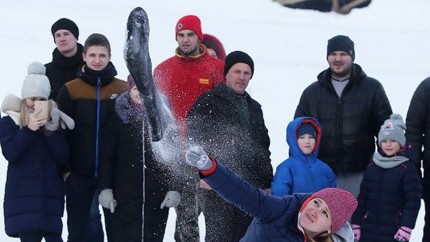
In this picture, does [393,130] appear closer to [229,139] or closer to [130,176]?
[229,139]

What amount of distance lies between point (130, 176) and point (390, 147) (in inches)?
69.0

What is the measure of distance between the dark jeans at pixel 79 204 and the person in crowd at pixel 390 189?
5.81 feet

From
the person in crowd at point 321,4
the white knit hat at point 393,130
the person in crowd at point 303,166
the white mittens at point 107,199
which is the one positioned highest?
the person in crowd at point 321,4

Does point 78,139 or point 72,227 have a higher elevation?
point 78,139

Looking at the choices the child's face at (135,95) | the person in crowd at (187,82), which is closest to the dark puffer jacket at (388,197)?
the person in crowd at (187,82)

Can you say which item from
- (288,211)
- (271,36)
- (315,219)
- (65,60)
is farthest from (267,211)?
(271,36)

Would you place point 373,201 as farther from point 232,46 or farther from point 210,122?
point 232,46

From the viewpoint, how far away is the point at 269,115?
1067 cm

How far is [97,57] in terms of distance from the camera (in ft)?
20.1

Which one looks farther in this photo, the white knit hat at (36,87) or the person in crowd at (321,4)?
the person in crowd at (321,4)

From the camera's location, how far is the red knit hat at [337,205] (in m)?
4.24

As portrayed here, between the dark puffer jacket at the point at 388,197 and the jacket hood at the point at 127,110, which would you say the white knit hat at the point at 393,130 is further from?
the jacket hood at the point at 127,110

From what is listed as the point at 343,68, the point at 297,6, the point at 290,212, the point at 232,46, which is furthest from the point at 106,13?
the point at 290,212

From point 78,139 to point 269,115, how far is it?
A: 476 cm
